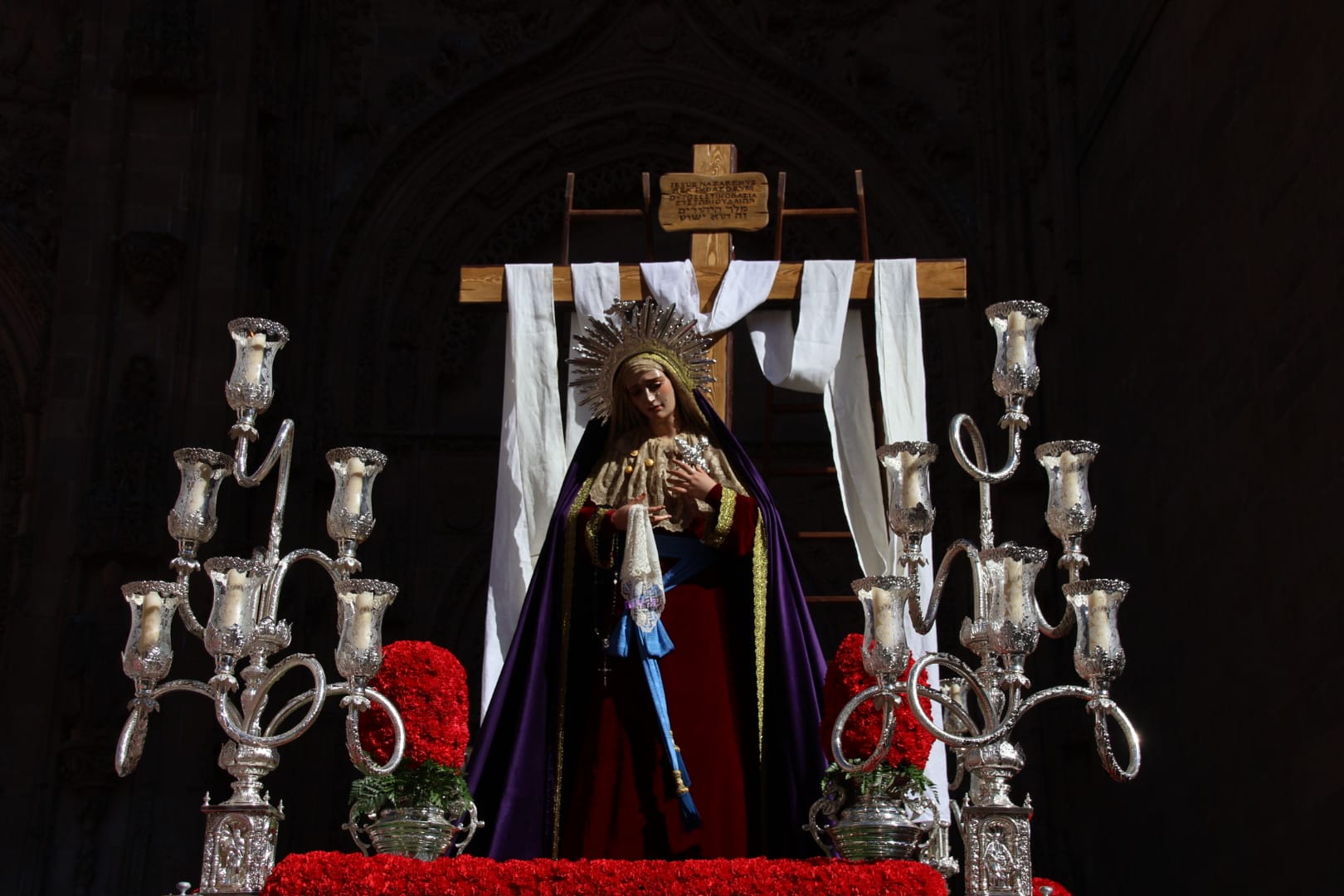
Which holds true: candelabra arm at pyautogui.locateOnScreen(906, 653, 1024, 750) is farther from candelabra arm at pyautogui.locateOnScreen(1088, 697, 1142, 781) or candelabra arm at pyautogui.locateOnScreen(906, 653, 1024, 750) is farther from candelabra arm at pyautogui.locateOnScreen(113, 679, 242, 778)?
candelabra arm at pyautogui.locateOnScreen(113, 679, 242, 778)

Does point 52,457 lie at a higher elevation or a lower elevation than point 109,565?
higher

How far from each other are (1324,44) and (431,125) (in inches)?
304

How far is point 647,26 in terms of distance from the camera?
14766 mm

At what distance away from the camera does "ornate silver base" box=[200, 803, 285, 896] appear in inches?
201

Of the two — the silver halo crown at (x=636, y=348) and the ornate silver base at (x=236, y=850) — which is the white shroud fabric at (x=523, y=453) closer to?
the silver halo crown at (x=636, y=348)

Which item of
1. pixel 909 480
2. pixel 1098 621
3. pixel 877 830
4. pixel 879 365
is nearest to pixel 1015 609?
pixel 1098 621

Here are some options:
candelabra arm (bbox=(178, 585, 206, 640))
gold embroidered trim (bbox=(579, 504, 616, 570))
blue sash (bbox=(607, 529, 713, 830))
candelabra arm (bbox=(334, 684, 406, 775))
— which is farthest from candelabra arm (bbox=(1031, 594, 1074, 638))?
candelabra arm (bbox=(178, 585, 206, 640))

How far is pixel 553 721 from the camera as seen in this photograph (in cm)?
617

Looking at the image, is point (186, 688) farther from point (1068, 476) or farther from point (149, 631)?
point (1068, 476)

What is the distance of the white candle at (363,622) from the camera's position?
527 centimetres

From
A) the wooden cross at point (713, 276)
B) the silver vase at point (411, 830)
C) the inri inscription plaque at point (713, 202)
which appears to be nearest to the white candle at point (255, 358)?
the silver vase at point (411, 830)

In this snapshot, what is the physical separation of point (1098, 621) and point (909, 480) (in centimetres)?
71

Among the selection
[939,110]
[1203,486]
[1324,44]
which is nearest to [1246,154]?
[1324,44]

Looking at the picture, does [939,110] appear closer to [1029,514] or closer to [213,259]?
[1029,514]
